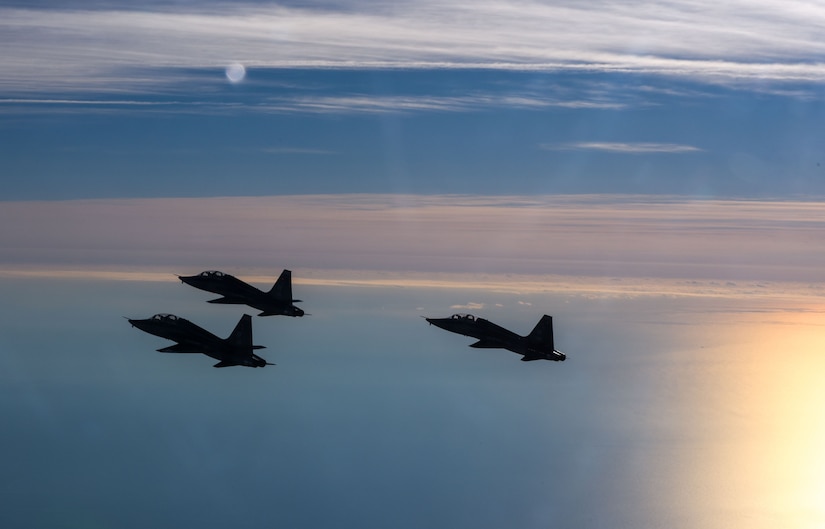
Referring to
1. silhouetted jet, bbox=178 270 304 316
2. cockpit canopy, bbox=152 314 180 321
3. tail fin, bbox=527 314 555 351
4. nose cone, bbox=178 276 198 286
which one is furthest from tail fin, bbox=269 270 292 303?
tail fin, bbox=527 314 555 351

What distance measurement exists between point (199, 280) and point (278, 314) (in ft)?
48.7

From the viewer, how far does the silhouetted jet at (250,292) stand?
13425 cm

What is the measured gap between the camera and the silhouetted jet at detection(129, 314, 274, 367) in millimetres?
125312

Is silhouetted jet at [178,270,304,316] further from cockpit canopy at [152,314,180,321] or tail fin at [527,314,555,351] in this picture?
→ tail fin at [527,314,555,351]

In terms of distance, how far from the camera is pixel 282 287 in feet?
441

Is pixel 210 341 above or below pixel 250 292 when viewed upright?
below

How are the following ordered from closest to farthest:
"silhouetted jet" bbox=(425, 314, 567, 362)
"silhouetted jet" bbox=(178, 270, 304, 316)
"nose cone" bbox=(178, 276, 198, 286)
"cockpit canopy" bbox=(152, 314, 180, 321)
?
1. "cockpit canopy" bbox=(152, 314, 180, 321)
2. "silhouetted jet" bbox=(425, 314, 567, 362)
3. "silhouetted jet" bbox=(178, 270, 304, 316)
4. "nose cone" bbox=(178, 276, 198, 286)

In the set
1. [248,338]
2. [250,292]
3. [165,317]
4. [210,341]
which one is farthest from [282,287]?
[165,317]

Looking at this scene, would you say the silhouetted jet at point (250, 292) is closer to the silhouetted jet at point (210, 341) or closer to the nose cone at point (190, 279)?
the nose cone at point (190, 279)

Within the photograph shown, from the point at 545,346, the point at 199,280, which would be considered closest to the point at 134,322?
the point at 199,280

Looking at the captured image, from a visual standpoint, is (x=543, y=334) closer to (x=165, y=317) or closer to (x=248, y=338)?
(x=248, y=338)

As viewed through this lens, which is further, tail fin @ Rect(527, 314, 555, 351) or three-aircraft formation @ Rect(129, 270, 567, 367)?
tail fin @ Rect(527, 314, 555, 351)

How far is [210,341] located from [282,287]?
14921mm

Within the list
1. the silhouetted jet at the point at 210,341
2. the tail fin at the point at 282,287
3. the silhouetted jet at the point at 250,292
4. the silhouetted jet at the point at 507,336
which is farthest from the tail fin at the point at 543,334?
the silhouetted jet at the point at 210,341
